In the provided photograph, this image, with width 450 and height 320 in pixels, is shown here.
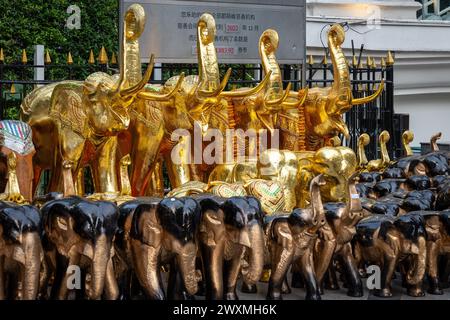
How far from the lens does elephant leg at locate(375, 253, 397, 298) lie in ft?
17.7

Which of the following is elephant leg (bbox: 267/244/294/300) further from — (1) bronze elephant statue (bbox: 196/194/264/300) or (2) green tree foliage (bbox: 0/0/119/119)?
(2) green tree foliage (bbox: 0/0/119/119)

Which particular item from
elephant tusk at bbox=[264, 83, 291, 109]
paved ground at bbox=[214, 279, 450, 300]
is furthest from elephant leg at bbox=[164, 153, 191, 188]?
paved ground at bbox=[214, 279, 450, 300]

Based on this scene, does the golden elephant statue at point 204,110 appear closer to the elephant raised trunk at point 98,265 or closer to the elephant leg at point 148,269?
the elephant leg at point 148,269

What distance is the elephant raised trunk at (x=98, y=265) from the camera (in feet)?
15.6

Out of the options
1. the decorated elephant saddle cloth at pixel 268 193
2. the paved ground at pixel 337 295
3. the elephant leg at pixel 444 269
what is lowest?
the paved ground at pixel 337 295

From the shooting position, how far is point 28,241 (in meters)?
4.66

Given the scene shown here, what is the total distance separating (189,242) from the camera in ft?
A: 16.1

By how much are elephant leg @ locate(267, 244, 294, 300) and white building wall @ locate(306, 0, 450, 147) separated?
23.6ft

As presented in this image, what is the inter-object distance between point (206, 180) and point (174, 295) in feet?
6.17

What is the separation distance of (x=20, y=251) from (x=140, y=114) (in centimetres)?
207

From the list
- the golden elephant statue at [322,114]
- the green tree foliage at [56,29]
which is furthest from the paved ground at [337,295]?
the green tree foliage at [56,29]

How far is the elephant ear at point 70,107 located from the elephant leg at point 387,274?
196 centimetres

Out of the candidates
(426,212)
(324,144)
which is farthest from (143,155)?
(426,212)

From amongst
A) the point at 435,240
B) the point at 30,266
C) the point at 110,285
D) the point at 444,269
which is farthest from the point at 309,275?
the point at 30,266
